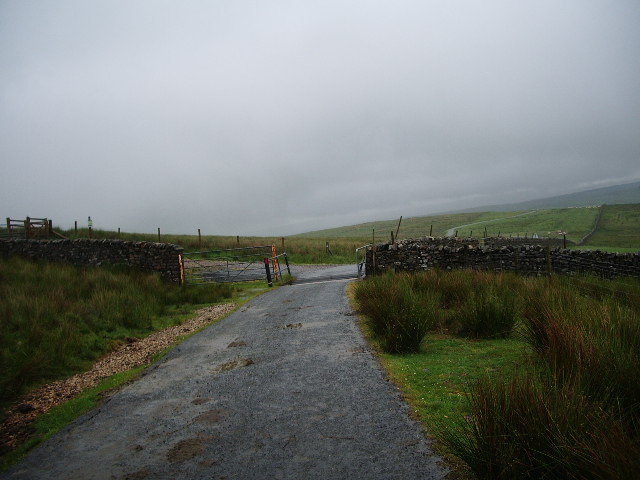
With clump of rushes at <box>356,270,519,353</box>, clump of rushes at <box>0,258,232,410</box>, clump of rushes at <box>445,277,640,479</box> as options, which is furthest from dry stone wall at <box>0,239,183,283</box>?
clump of rushes at <box>445,277,640,479</box>

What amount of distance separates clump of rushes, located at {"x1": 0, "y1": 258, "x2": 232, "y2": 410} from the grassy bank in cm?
628

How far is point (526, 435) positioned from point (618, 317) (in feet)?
9.87

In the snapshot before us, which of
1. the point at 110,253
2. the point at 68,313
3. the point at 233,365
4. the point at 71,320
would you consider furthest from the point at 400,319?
the point at 110,253

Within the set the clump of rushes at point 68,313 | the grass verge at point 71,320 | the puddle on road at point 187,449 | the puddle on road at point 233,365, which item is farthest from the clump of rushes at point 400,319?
the clump of rushes at point 68,313

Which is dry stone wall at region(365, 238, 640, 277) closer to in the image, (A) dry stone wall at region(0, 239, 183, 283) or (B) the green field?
(B) the green field

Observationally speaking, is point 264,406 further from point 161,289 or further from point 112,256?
point 112,256

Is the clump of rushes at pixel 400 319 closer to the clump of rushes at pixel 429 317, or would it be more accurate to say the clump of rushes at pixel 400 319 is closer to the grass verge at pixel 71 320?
the clump of rushes at pixel 429 317

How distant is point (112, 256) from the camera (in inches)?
801

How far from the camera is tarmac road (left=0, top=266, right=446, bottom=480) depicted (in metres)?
3.89

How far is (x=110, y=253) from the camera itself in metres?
20.4

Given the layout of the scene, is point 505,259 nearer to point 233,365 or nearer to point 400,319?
point 400,319

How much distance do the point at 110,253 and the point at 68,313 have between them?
1053 centimetres

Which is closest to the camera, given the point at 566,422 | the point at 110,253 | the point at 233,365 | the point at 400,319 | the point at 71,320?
the point at 566,422

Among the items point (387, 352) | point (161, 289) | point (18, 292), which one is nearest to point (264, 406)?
point (387, 352)
